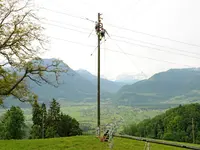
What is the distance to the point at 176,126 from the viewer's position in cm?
12412

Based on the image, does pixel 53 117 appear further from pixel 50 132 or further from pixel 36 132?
pixel 50 132

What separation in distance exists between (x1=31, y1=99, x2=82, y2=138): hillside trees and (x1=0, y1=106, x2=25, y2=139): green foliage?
17.7ft

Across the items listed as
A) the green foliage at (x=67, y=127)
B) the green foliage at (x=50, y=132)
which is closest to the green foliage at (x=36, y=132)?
the green foliage at (x=50, y=132)

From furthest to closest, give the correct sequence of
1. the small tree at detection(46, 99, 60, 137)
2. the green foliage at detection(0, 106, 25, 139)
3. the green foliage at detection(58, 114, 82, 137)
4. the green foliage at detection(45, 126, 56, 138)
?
1. the small tree at detection(46, 99, 60, 137)
2. the green foliage at detection(58, 114, 82, 137)
3. the green foliage at detection(45, 126, 56, 138)
4. the green foliage at detection(0, 106, 25, 139)

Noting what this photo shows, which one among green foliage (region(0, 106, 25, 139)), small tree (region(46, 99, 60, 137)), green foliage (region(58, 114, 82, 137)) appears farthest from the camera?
small tree (region(46, 99, 60, 137))

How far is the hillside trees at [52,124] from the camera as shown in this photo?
85181mm

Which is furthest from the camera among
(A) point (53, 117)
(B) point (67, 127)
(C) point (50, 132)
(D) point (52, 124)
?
(A) point (53, 117)

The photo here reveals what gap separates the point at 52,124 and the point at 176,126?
200 ft

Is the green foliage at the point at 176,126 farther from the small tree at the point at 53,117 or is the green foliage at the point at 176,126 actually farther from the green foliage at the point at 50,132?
the green foliage at the point at 50,132

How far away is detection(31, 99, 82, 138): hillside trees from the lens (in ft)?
279

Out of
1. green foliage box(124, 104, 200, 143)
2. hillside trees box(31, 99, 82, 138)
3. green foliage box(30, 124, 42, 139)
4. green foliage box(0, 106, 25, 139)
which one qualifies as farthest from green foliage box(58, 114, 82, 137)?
green foliage box(124, 104, 200, 143)

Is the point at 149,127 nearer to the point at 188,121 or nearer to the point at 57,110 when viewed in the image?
the point at 188,121

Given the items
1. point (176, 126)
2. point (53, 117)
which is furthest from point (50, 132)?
point (176, 126)

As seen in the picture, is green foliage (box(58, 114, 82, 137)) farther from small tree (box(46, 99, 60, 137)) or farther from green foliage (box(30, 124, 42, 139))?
green foliage (box(30, 124, 42, 139))
